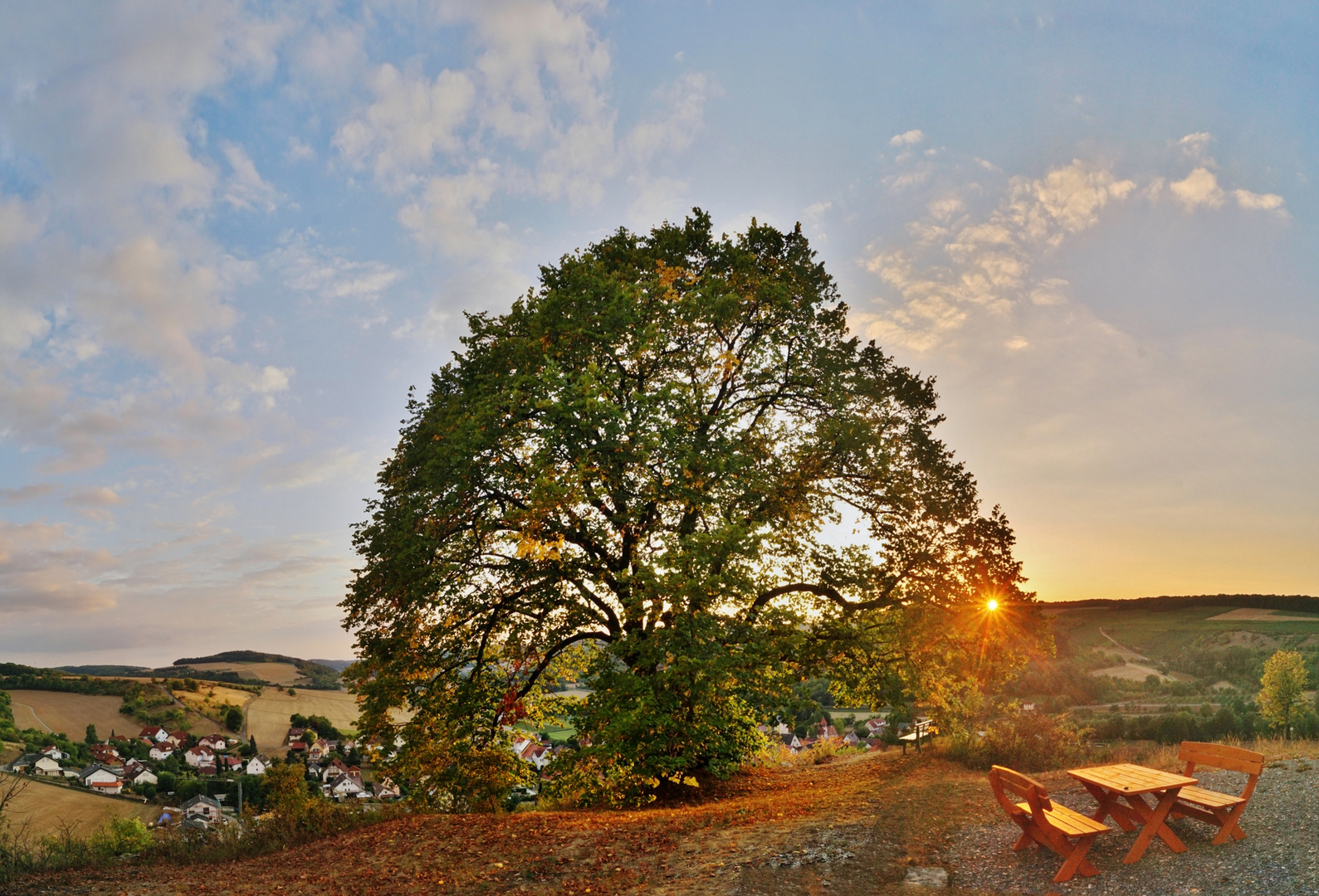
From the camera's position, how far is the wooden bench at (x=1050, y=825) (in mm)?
7734

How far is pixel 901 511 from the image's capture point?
57.9 feet

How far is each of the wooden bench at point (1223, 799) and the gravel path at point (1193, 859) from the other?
0.61 feet

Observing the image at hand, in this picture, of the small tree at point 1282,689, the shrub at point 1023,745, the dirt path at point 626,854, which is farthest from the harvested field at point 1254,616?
the dirt path at point 626,854

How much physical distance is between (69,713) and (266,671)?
26.7 m

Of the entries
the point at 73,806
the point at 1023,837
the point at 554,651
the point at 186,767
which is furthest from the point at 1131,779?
the point at 186,767

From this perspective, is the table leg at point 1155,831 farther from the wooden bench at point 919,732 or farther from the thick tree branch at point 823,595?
the wooden bench at point 919,732

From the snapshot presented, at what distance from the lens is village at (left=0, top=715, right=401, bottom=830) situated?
146 feet

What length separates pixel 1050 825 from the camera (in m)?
7.90

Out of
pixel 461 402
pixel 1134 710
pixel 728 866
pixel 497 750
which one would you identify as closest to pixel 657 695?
pixel 728 866

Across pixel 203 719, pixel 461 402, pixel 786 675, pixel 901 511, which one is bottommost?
pixel 203 719

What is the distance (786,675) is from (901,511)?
5.26 metres

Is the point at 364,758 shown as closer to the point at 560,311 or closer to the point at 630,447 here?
the point at 630,447

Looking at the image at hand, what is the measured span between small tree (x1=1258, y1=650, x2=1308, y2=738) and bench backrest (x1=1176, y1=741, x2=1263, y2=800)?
2316 centimetres

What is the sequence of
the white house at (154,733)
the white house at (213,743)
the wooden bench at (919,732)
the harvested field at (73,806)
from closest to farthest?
the wooden bench at (919,732) < the harvested field at (73,806) < the white house at (154,733) < the white house at (213,743)
